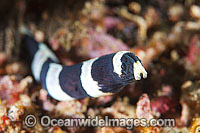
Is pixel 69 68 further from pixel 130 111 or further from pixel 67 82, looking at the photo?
pixel 130 111

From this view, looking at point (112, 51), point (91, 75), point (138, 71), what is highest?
point (112, 51)

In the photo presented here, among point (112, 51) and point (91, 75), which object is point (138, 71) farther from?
point (112, 51)

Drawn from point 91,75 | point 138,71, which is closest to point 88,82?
point 91,75

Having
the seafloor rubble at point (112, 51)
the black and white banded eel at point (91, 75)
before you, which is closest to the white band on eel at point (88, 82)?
the black and white banded eel at point (91, 75)

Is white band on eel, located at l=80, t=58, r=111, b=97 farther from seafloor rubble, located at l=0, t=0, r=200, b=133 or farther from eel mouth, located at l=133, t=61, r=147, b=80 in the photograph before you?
eel mouth, located at l=133, t=61, r=147, b=80

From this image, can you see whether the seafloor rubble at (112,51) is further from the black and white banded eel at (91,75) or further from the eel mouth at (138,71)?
the eel mouth at (138,71)

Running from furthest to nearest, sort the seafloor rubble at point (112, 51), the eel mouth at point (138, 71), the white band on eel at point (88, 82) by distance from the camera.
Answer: the seafloor rubble at point (112, 51), the white band on eel at point (88, 82), the eel mouth at point (138, 71)

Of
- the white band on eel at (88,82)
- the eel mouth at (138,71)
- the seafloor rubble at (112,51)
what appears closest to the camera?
the eel mouth at (138,71)

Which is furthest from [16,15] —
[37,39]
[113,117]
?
[113,117]
